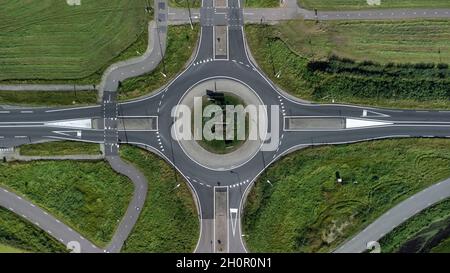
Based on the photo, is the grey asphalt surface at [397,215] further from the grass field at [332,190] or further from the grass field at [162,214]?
the grass field at [162,214]

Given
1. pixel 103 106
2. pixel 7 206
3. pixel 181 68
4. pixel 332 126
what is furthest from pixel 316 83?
pixel 7 206

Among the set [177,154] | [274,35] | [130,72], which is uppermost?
[274,35]

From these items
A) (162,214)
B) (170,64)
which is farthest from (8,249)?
(170,64)

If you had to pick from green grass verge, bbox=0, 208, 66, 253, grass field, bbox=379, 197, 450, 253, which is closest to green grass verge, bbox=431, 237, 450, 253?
grass field, bbox=379, 197, 450, 253

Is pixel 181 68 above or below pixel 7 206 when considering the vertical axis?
above

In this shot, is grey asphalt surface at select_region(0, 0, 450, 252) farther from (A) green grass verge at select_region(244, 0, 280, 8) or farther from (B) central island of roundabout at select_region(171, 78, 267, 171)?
(A) green grass verge at select_region(244, 0, 280, 8)

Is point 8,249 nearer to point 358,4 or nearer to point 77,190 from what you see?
point 77,190

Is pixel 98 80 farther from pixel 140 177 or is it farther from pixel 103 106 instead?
pixel 140 177
